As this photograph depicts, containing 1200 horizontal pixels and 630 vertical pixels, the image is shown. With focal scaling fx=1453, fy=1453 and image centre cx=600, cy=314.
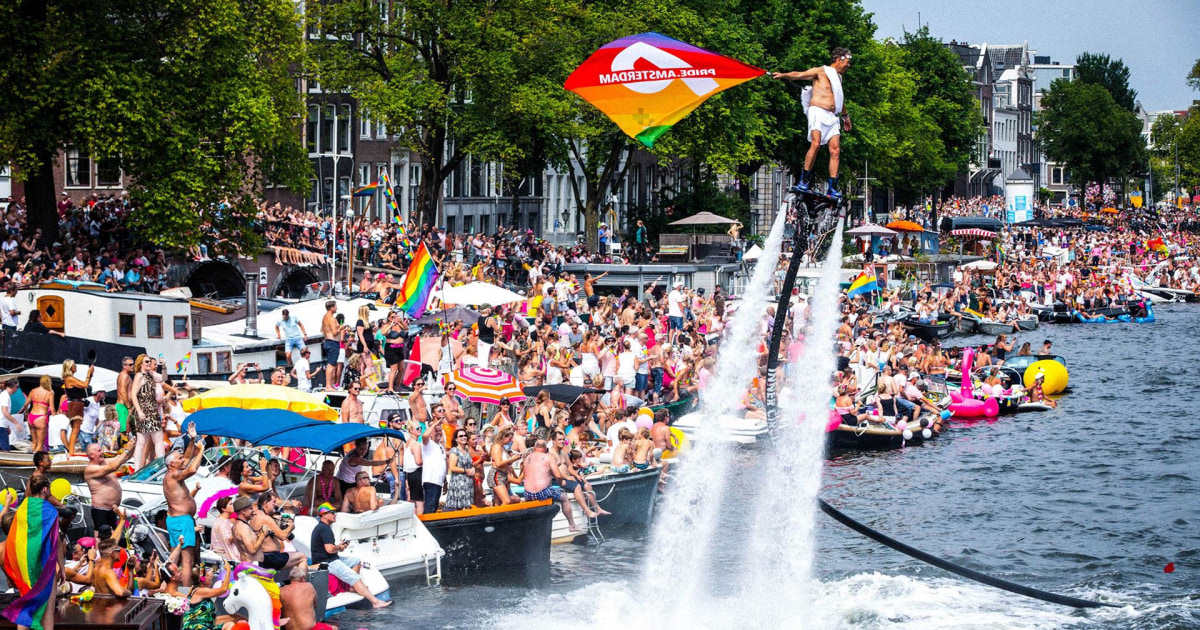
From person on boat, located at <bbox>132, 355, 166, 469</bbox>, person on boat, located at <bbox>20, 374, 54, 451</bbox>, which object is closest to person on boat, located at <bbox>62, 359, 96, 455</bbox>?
person on boat, located at <bbox>20, 374, 54, 451</bbox>

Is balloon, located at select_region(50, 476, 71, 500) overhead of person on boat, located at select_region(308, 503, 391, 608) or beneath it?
overhead

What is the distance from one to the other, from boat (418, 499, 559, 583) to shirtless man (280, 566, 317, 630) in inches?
179

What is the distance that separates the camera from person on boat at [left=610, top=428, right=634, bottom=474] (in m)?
27.3

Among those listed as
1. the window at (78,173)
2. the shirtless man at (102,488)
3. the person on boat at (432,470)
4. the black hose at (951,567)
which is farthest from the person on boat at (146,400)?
the window at (78,173)

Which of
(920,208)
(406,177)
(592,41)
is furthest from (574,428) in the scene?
(920,208)

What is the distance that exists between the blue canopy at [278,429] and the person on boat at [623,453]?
6559 mm

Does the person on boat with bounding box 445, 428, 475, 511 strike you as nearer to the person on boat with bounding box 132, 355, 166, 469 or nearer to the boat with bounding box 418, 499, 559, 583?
the boat with bounding box 418, 499, 559, 583

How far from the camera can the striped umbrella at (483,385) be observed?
89.6 feet

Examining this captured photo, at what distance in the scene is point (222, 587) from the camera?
17.5m

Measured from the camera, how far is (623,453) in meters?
27.3

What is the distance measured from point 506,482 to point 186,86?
814 inches

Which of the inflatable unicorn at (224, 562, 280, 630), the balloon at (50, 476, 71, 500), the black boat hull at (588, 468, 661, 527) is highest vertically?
the balloon at (50, 476, 71, 500)

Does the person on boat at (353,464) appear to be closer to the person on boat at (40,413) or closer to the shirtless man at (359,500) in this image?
the shirtless man at (359,500)

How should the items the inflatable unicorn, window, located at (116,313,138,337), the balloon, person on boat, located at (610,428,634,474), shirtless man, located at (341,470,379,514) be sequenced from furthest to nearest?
window, located at (116,313,138,337), person on boat, located at (610,428,634,474), shirtless man, located at (341,470,379,514), the balloon, the inflatable unicorn
